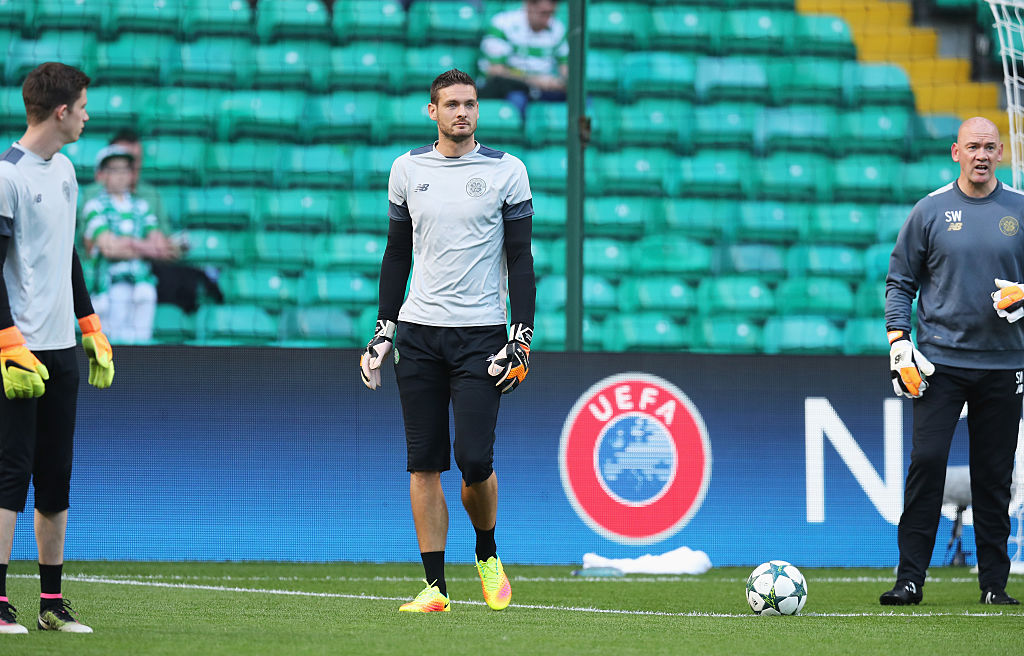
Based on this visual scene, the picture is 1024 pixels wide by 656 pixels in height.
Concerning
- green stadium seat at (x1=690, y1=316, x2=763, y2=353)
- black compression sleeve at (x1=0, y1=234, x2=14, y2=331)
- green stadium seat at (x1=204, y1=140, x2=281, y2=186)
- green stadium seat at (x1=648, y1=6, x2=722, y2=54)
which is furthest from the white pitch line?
green stadium seat at (x1=648, y1=6, x2=722, y2=54)

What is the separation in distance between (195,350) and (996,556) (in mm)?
4123

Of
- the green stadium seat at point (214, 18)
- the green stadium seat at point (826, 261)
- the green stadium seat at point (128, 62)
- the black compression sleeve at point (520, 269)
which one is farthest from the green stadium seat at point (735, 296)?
the black compression sleeve at point (520, 269)

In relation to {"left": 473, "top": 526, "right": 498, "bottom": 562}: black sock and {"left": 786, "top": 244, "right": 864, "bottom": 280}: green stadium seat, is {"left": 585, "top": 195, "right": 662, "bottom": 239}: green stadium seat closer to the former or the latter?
{"left": 786, "top": 244, "right": 864, "bottom": 280}: green stadium seat

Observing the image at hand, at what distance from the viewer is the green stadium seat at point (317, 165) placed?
991cm

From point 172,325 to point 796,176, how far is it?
4.73 meters

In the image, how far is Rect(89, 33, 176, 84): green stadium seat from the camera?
988 centimetres

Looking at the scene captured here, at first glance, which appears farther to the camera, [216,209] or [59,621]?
[216,209]

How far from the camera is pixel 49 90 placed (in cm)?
387

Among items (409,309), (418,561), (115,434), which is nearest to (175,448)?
(115,434)

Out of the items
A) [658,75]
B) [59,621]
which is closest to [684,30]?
[658,75]

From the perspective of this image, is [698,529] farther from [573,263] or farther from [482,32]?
[482,32]

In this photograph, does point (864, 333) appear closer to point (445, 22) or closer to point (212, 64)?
point (445, 22)

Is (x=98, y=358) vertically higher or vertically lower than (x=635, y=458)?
higher

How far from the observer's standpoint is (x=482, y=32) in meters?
10.6
